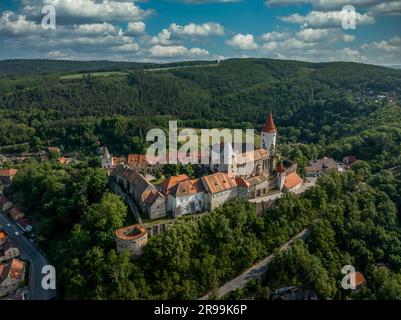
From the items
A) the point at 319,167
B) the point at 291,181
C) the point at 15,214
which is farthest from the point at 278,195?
the point at 15,214

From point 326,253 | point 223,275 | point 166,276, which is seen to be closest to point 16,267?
point 166,276

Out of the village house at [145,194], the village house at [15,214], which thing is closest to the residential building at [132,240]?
the village house at [145,194]

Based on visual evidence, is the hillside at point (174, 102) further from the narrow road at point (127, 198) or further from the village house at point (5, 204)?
the narrow road at point (127, 198)

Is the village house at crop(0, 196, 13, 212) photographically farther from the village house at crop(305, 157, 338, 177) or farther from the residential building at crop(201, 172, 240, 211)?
the village house at crop(305, 157, 338, 177)

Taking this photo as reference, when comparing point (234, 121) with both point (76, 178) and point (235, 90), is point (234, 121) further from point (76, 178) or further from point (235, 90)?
point (76, 178)

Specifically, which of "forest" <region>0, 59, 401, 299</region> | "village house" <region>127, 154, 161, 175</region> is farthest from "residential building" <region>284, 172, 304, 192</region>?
"village house" <region>127, 154, 161, 175</region>
